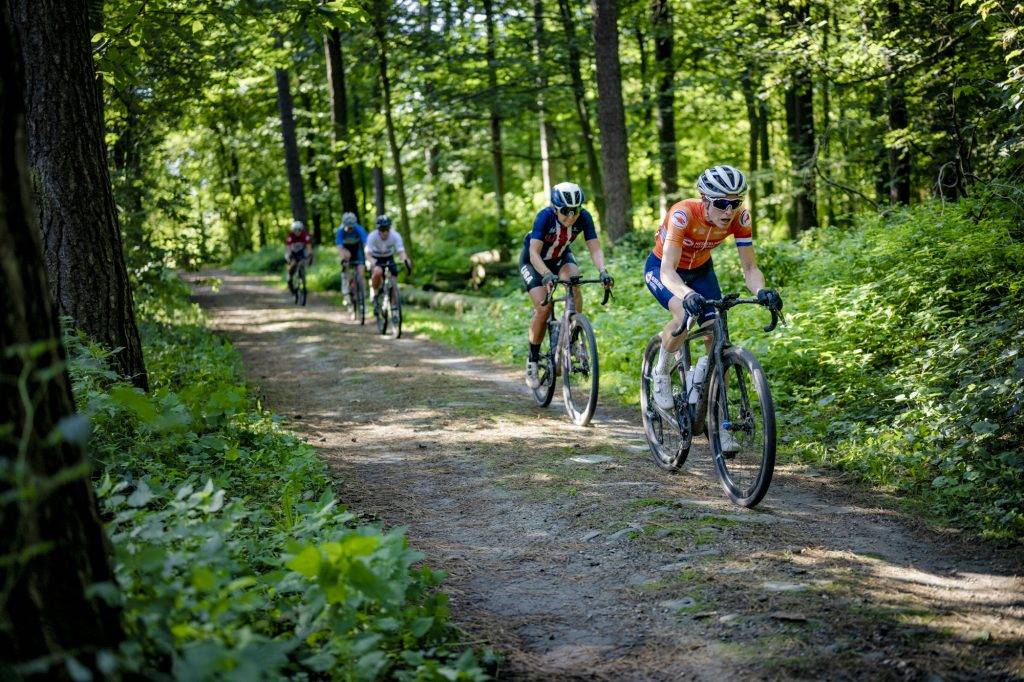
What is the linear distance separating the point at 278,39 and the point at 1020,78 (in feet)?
55.2

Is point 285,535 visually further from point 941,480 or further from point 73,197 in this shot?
point 941,480

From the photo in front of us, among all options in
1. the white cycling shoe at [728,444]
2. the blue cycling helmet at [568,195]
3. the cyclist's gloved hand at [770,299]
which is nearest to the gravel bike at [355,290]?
the blue cycling helmet at [568,195]

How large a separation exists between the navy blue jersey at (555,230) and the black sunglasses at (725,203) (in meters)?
2.60

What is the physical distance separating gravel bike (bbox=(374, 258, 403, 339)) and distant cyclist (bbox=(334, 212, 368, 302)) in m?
1.85

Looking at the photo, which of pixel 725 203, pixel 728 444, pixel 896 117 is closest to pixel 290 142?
pixel 896 117

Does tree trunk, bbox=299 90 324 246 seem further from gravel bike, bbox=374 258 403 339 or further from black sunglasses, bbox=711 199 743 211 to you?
black sunglasses, bbox=711 199 743 211

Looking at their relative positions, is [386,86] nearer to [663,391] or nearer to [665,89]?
[665,89]

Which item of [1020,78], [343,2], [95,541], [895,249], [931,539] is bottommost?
[931,539]

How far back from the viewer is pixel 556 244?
8.78m

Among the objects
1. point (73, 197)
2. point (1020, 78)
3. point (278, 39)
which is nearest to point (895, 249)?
point (1020, 78)

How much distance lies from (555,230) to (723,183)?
3019 mm

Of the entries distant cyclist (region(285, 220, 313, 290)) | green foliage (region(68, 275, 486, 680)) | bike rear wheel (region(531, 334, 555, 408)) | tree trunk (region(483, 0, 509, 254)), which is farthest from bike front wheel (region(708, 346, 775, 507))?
distant cyclist (region(285, 220, 313, 290))

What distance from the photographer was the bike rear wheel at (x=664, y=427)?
6.31m

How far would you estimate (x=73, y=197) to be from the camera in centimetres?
635
